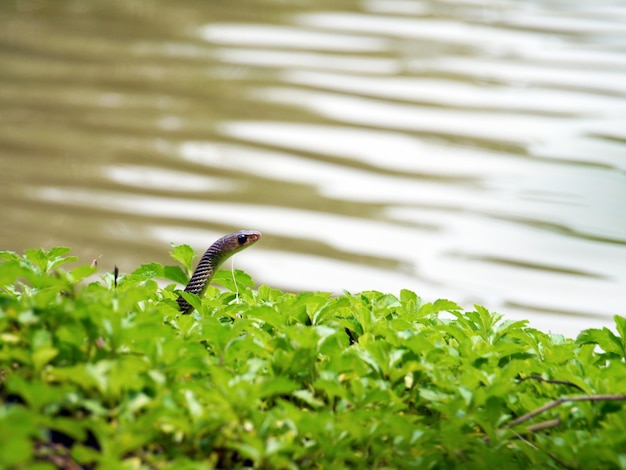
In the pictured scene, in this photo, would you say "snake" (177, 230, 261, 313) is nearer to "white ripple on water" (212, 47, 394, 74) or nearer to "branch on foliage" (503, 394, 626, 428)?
"branch on foliage" (503, 394, 626, 428)

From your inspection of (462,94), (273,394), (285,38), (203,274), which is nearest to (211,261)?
(203,274)

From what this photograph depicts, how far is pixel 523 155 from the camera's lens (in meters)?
6.22

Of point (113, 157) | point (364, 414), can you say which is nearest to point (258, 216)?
point (113, 157)

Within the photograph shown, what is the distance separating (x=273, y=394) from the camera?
146cm

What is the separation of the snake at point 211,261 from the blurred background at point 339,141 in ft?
9.01

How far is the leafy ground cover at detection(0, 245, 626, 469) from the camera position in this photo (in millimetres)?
1257

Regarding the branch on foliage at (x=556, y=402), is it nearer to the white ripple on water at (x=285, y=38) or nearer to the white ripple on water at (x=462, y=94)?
the white ripple on water at (x=462, y=94)

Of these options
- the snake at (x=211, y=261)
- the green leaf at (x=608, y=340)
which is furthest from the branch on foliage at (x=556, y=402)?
the snake at (x=211, y=261)

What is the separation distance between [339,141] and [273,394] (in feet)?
16.4

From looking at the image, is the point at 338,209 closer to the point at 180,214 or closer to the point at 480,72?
the point at 180,214

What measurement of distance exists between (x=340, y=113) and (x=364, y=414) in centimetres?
550

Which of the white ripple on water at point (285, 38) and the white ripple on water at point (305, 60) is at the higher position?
the white ripple on water at point (285, 38)

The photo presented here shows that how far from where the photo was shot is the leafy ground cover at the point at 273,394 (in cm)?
126

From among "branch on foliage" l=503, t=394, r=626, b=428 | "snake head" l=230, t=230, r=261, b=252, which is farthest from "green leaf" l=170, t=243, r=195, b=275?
"branch on foliage" l=503, t=394, r=626, b=428
